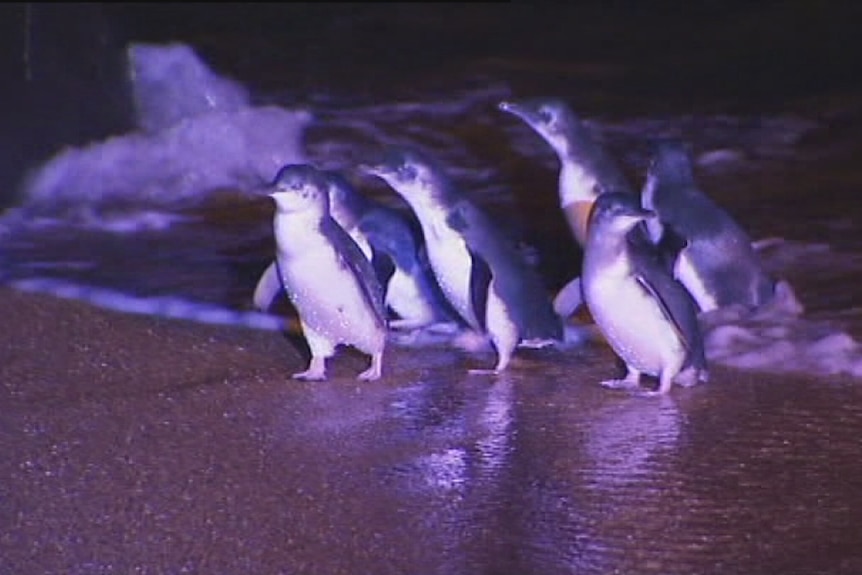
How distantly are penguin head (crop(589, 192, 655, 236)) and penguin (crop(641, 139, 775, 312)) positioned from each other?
2.34 ft

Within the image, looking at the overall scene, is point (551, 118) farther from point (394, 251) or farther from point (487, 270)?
point (487, 270)

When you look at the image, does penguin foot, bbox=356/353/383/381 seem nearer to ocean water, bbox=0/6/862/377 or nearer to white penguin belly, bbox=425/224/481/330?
white penguin belly, bbox=425/224/481/330

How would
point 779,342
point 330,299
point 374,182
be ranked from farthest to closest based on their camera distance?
point 374,182 → point 779,342 → point 330,299

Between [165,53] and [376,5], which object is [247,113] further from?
[376,5]

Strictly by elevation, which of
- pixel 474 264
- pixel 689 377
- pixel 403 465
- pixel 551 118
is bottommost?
pixel 403 465

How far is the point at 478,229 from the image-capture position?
4410 millimetres

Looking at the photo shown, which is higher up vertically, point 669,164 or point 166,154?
point 669,164

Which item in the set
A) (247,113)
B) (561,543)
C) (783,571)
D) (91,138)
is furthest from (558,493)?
(247,113)

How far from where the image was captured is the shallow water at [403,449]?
3.14m

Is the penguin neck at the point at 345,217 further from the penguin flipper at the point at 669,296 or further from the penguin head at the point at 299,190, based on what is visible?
the penguin flipper at the point at 669,296

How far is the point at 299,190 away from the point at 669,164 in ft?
4.54

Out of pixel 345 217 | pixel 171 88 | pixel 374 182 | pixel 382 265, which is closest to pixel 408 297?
pixel 382 265

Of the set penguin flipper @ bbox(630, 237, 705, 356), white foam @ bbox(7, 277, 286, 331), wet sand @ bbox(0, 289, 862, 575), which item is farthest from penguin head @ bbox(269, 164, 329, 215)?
white foam @ bbox(7, 277, 286, 331)

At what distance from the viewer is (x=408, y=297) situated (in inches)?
188
